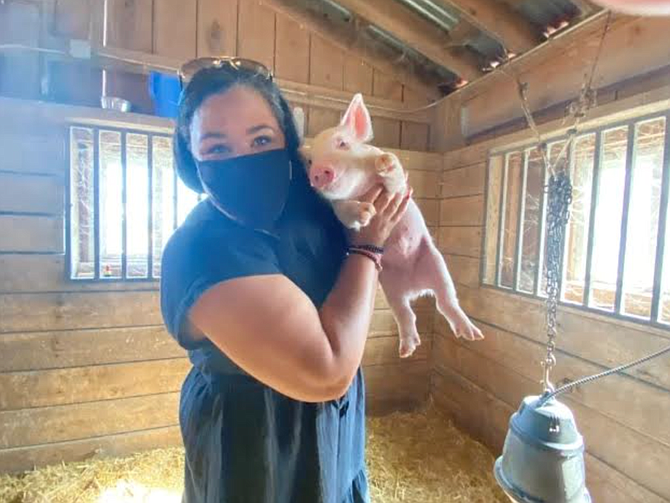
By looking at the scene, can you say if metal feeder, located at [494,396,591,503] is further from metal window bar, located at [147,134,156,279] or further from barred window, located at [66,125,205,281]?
metal window bar, located at [147,134,156,279]

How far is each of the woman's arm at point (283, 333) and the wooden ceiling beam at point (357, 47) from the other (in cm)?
212

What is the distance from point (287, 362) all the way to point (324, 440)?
0.22 m

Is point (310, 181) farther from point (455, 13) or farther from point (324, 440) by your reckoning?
point (455, 13)

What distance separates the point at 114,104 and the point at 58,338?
110 centimetres

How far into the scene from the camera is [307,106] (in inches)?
92.7

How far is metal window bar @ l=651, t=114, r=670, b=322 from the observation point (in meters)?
1.35

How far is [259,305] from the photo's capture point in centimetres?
56

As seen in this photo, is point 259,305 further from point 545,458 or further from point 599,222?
point 599,222

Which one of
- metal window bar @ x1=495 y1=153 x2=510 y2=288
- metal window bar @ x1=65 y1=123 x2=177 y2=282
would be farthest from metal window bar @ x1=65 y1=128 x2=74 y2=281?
metal window bar @ x1=495 y1=153 x2=510 y2=288

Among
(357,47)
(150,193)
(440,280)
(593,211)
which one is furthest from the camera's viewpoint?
(357,47)

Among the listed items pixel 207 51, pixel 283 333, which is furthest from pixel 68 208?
pixel 283 333

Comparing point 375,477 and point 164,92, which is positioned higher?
point 164,92

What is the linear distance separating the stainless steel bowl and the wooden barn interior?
0.02 m

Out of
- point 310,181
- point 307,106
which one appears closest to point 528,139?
point 307,106
